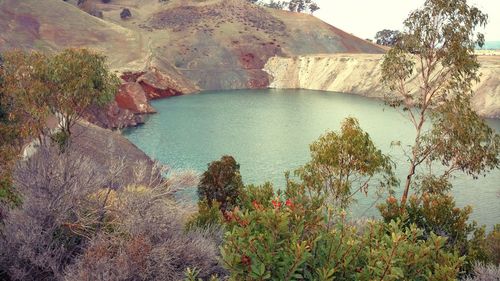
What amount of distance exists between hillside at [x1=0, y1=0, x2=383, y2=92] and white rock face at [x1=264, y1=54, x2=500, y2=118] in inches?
234

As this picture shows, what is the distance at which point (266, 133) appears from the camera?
6994 cm

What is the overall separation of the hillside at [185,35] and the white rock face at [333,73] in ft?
19.5

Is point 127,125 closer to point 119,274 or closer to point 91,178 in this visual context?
point 91,178

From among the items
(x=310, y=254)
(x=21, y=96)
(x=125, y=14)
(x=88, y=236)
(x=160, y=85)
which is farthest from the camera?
(x=125, y=14)

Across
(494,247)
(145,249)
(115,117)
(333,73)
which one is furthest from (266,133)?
(333,73)

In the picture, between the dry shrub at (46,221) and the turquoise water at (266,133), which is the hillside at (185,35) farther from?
the dry shrub at (46,221)

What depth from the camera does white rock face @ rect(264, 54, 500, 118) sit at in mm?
128625

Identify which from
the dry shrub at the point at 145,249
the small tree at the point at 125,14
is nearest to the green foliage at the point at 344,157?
the dry shrub at the point at 145,249

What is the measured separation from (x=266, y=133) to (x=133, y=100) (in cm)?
3395

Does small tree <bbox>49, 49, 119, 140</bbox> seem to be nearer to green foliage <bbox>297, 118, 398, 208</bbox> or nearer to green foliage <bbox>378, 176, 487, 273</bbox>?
green foliage <bbox>297, 118, 398, 208</bbox>

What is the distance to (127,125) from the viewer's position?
79.1 meters

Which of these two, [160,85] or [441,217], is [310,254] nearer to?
[441,217]

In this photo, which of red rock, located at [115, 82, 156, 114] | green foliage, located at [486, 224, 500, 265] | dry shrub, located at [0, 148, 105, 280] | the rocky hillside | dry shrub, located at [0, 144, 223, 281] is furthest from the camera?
the rocky hillside

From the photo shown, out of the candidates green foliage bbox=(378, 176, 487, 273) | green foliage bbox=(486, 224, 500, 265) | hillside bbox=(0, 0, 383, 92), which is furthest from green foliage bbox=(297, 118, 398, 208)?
hillside bbox=(0, 0, 383, 92)
